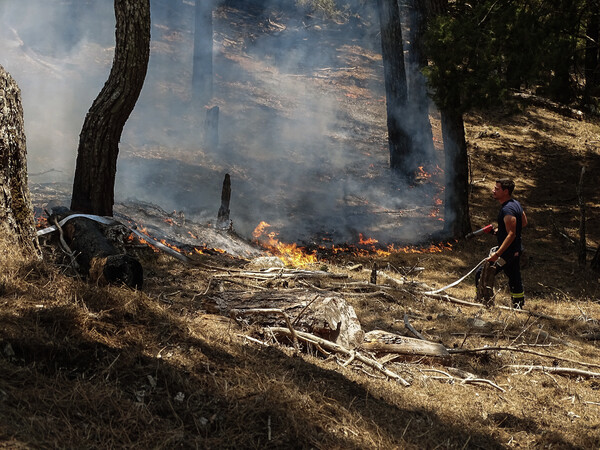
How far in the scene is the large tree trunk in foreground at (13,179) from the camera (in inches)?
212

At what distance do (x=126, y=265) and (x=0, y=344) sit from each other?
1914mm

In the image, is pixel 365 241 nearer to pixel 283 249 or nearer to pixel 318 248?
pixel 318 248

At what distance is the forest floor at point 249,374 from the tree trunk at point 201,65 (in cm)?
1239

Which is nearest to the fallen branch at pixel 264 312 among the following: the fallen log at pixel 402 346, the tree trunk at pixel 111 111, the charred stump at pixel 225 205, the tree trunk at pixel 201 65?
the fallen log at pixel 402 346

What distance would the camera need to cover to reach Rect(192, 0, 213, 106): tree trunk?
19344mm

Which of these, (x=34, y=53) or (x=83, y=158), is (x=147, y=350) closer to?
(x=83, y=158)

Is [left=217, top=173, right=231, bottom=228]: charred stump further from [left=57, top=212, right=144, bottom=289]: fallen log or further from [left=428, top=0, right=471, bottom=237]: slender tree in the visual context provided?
[left=428, top=0, right=471, bottom=237]: slender tree

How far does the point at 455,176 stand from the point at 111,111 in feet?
23.4

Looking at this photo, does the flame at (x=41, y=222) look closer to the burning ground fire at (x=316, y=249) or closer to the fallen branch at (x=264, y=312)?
the fallen branch at (x=264, y=312)

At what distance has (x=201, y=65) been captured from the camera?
64.1ft

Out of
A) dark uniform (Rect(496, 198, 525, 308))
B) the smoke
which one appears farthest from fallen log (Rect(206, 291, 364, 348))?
the smoke

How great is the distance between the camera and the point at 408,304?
7863 mm

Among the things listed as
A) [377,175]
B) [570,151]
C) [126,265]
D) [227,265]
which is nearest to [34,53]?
[377,175]

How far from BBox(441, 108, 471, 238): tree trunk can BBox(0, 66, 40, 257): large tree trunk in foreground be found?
8.44 m
